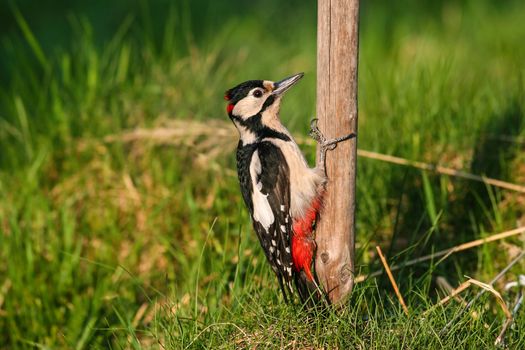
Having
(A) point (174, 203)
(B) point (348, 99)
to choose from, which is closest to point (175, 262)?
(A) point (174, 203)

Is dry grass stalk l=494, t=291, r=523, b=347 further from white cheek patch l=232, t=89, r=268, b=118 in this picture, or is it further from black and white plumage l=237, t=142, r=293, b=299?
white cheek patch l=232, t=89, r=268, b=118

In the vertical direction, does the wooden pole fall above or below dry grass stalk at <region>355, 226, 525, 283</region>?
above

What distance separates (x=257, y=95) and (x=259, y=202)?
0.51 metres

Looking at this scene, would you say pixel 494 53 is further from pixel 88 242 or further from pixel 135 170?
pixel 88 242

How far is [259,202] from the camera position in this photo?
3578 mm

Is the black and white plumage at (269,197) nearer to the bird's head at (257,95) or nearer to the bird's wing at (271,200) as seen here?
the bird's wing at (271,200)

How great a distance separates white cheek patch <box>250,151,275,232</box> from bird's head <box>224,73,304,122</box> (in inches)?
9.5

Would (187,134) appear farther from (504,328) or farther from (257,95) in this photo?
(504,328)

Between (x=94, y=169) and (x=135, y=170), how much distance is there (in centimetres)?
28

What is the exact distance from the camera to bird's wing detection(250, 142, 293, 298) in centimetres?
347

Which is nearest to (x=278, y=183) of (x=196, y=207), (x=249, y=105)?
(x=249, y=105)

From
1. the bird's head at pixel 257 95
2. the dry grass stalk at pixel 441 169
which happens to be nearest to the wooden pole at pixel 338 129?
the bird's head at pixel 257 95

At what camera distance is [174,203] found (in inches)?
190

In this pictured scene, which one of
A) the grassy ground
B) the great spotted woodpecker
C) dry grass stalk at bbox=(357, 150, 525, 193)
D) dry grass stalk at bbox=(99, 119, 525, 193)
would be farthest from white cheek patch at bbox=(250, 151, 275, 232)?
→ dry grass stalk at bbox=(99, 119, 525, 193)
